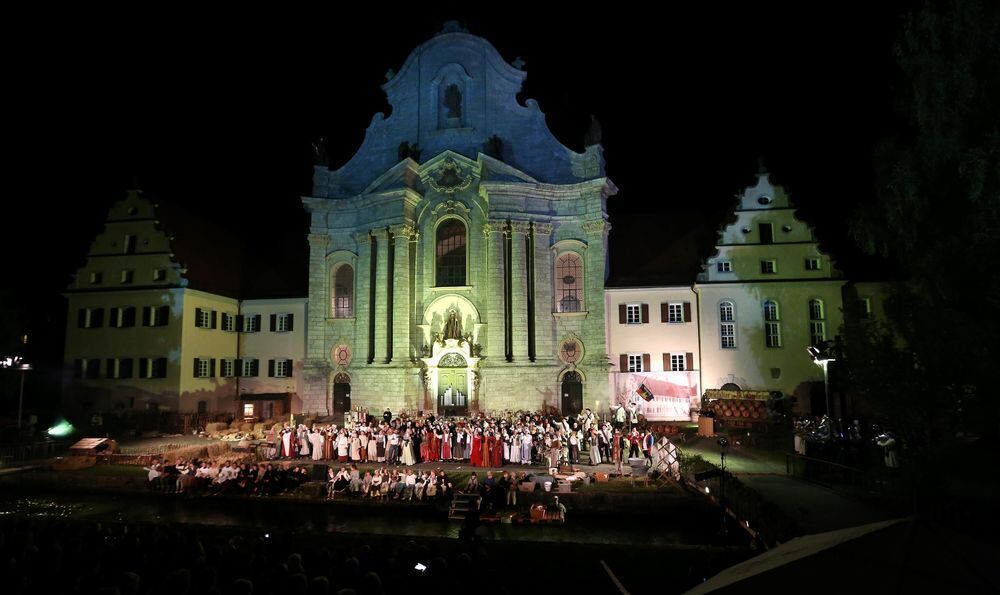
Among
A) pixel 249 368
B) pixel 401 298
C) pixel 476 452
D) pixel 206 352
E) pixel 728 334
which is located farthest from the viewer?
pixel 249 368

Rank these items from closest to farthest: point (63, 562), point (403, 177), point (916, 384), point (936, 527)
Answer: point (936, 527)
point (63, 562)
point (916, 384)
point (403, 177)

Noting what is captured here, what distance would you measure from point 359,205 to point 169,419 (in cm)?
1784

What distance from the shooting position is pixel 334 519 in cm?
1911

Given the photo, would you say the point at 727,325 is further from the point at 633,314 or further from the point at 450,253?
the point at 450,253

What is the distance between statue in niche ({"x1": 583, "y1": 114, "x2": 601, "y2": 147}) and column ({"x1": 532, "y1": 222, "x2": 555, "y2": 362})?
20.1 feet

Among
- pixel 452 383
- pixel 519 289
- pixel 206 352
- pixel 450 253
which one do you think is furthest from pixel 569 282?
pixel 206 352

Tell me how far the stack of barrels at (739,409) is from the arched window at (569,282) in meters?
10.8

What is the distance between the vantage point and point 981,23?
13.0 meters

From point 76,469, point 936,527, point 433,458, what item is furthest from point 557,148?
point 936,527

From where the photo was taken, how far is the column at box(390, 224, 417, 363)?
3872cm

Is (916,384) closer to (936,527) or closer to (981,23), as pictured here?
(981,23)

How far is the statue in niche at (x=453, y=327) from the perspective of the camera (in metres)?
38.3

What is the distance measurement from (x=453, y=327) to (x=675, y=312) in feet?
47.2

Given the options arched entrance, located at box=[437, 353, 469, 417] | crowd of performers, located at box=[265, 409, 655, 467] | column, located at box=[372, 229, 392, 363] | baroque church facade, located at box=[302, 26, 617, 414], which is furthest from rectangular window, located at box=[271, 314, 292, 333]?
crowd of performers, located at box=[265, 409, 655, 467]
